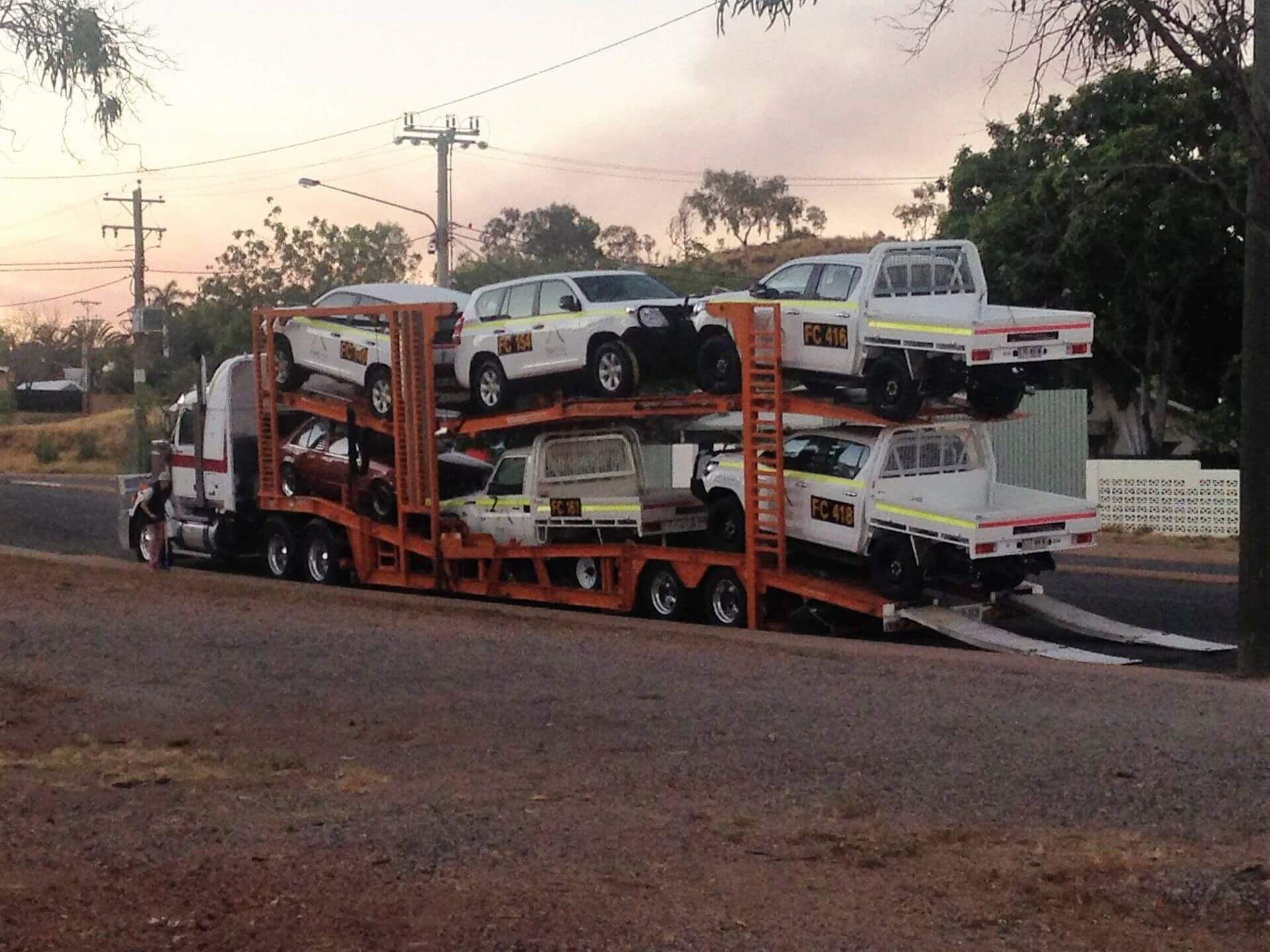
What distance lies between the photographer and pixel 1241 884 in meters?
6.64

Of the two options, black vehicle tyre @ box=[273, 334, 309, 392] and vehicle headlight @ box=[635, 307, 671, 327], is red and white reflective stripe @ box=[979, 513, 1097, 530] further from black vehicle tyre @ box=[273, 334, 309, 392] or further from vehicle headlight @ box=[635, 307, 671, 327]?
black vehicle tyre @ box=[273, 334, 309, 392]

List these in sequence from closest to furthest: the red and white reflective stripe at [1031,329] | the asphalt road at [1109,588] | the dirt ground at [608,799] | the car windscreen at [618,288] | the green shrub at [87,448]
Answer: the dirt ground at [608,799], the red and white reflective stripe at [1031,329], the asphalt road at [1109,588], the car windscreen at [618,288], the green shrub at [87,448]

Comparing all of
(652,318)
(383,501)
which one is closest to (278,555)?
(383,501)

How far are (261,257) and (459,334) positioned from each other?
52.1 m

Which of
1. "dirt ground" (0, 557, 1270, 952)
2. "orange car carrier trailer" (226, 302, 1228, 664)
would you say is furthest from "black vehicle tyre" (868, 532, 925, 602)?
"dirt ground" (0, 557, 1270, 952)

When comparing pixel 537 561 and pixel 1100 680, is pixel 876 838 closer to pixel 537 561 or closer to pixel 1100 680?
pixel 1100 680

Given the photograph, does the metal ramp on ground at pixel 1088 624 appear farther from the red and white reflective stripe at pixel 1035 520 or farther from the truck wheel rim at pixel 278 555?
the truck wheel rim at pixel 278 555

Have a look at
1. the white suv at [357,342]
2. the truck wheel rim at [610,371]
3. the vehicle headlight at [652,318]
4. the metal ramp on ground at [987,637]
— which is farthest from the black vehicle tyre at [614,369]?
the metal ramp on ground at [987,637]

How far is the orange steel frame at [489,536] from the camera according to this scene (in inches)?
672

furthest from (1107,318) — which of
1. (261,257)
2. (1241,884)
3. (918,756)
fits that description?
(261,257)

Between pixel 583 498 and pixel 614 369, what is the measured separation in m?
1.92

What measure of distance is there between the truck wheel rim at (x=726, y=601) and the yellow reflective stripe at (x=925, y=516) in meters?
2.25

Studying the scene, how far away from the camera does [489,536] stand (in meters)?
20.4

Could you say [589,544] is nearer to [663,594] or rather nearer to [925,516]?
[663,594]
